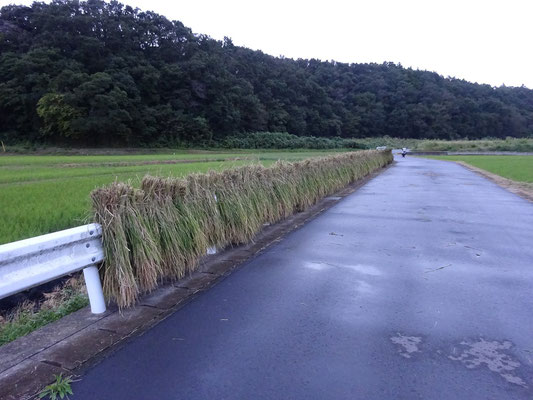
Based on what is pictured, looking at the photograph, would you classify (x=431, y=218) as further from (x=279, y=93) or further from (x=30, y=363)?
(x=279, y=93)

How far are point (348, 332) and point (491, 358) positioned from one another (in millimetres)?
1088

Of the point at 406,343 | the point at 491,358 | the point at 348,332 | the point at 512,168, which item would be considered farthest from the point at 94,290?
the point at 512,168

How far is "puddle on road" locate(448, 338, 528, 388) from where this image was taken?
2984 millimetres

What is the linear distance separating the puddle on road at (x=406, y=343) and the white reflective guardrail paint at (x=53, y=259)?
268 centimetres

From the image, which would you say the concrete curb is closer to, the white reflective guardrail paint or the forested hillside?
the white reflective guardrail paint

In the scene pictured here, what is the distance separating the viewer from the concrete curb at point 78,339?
2871mm

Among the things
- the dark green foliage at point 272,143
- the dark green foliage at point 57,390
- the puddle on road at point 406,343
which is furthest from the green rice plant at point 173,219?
the dark green foliage at point 272,143

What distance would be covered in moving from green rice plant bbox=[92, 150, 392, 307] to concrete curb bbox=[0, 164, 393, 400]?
7.2 inches

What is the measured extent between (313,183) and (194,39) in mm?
65194

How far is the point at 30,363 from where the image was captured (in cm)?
306

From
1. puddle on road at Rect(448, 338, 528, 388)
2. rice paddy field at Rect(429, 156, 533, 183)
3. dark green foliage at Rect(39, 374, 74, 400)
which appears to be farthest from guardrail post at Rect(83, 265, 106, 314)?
rice paddy field at Rect(429, 156, 533, 183)

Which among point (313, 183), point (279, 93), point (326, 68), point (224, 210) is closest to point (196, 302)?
point (224, 210)

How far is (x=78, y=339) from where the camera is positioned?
3.46 meters

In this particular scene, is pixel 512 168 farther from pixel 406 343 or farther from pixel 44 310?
pixel 44 310
